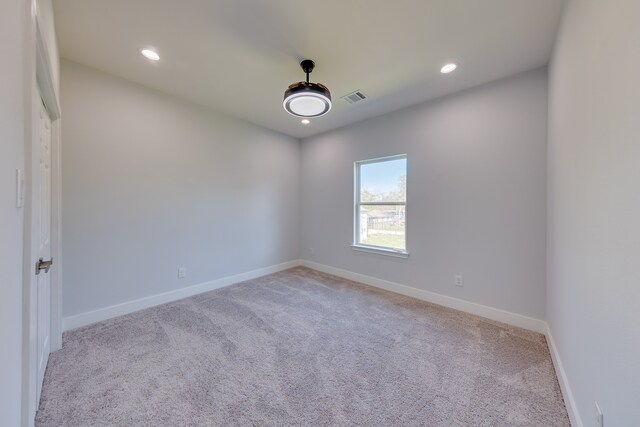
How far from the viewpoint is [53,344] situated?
2078 millimetres

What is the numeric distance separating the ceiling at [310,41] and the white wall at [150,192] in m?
0.40

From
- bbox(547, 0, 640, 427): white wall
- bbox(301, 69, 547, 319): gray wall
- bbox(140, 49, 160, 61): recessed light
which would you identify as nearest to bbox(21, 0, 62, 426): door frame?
bbox(140, 49, 160, 61): recessed light

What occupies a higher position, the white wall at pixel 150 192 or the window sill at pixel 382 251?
the white wall at pixel 150 192

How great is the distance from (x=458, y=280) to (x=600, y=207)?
205cm

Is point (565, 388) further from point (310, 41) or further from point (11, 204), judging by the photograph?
point (310, 41)

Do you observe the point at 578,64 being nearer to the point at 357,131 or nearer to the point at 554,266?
the point at 554,266

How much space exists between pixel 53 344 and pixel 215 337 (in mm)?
1297

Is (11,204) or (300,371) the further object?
(300,371)

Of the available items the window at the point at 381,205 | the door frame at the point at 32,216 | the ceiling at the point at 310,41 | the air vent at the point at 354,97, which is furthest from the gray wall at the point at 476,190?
the door frame at the point at 32,216

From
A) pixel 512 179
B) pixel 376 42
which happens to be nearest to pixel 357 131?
pixel 376 42

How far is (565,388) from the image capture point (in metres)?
1.62

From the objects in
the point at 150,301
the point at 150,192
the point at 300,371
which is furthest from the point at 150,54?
the point at 300,371

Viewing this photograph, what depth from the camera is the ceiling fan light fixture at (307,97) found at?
215 centimetres

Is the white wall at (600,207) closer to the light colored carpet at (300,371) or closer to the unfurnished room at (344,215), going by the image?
the unfurnished room at (344,215)
